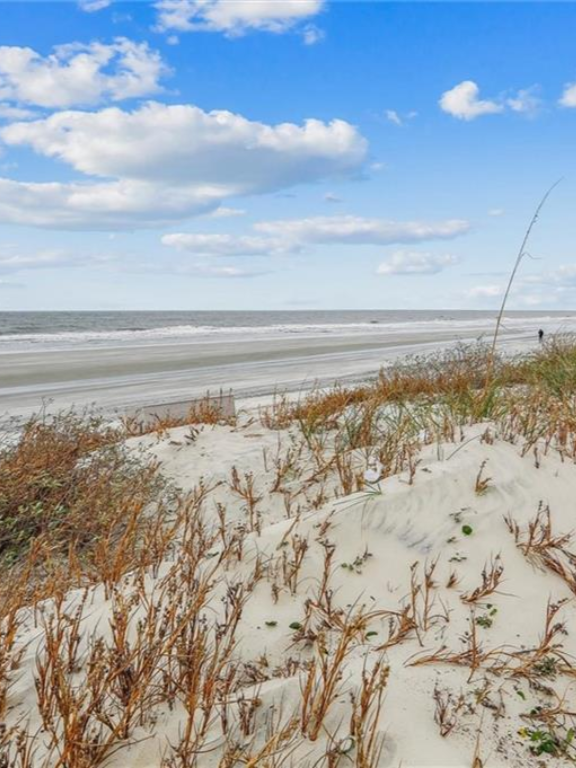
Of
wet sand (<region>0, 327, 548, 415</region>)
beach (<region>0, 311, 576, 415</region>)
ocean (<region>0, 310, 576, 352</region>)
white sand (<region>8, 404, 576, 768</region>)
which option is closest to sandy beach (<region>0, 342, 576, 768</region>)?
white sand (<region>8, 404, 576, 768</region>)

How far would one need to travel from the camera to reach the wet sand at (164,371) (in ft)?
39.5

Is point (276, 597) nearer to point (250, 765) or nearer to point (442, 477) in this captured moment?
point (250, 765)

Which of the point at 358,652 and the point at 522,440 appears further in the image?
the point at 522,440

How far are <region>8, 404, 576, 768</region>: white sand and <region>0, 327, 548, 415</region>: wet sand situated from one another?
15.7 ft

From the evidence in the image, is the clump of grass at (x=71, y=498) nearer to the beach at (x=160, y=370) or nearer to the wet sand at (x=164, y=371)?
the wet sand at (x=164, y=371)

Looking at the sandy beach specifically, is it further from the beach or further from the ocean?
the ocean

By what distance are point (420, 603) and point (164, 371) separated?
46.0 feet

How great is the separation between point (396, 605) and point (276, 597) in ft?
2.08

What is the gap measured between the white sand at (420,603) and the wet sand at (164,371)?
4773 mm

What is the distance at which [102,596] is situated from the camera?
10.2 feet

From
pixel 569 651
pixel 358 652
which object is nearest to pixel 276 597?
pixel 358 652

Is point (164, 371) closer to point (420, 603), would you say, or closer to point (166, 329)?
point (420, 603)

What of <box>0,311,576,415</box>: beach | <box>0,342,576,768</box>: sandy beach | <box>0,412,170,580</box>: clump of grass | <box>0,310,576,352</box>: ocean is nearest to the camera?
<box>0,342,576,768</box>: sandy beach

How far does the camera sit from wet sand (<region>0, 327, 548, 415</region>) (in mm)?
12047
